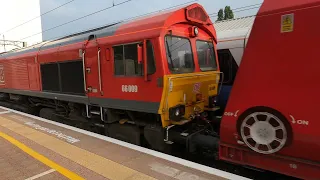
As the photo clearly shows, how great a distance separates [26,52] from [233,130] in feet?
26.8

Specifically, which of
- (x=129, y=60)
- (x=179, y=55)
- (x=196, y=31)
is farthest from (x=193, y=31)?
(x=129, y=60)

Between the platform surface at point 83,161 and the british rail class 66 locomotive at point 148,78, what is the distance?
705mm

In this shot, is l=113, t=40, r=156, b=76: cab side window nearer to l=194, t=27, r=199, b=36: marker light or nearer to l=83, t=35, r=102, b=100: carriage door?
l=83, t=35, r=102, b=100: carriage door

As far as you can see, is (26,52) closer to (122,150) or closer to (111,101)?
(111,101)

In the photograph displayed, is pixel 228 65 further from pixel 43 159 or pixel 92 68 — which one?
pixel 43 159

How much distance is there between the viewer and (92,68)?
19.0 feet

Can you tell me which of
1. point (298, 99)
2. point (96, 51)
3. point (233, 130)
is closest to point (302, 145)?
point (298, 99)

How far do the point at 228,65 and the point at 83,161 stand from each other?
17.1 ft

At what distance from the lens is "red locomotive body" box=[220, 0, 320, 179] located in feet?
9.34

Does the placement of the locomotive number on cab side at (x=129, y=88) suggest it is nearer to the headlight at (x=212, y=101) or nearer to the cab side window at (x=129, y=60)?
the cab side window at (x=129, y=60)

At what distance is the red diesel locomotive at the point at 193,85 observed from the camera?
2.95 m

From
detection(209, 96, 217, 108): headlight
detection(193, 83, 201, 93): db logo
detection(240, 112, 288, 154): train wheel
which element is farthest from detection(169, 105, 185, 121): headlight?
detection(240, 112, 288, 154): train wheel

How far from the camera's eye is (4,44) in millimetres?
35500

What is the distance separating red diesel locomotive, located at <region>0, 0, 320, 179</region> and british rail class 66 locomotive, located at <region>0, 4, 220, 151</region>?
21 mm
